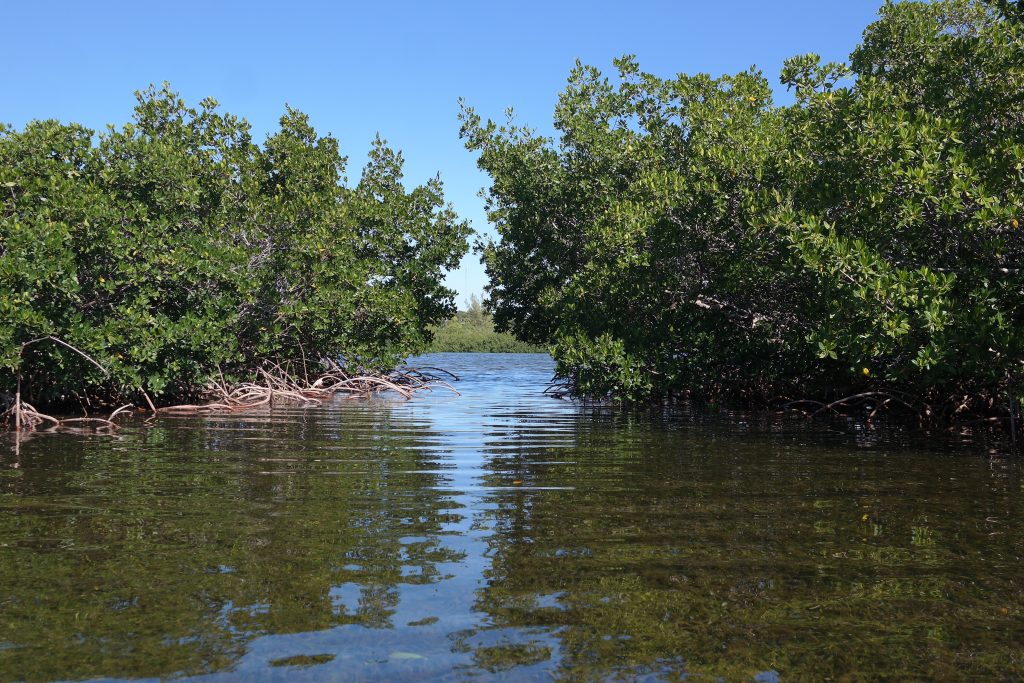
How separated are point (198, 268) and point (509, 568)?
12118 millimetres

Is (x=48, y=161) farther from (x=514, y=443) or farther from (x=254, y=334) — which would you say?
(x=514, y=443)

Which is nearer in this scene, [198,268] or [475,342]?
[198,268]

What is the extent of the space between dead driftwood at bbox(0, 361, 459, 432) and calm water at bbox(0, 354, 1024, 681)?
3922mm

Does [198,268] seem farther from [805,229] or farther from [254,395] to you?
[805,229]

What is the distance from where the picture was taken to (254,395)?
62.0ft

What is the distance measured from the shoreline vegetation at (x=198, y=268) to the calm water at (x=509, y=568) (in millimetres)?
4438

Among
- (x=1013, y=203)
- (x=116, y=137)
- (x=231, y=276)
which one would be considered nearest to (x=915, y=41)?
(x=1013, y=203)

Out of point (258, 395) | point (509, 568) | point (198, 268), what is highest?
point (198, 268)

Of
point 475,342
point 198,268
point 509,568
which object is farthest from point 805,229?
point 475,342

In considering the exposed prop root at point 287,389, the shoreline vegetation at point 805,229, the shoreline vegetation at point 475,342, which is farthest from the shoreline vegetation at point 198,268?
the shoreline vegetation at point 475,342

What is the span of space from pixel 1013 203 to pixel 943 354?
1.86 meters

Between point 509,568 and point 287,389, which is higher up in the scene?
point 287,389

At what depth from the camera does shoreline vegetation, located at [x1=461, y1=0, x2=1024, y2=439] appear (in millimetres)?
10445

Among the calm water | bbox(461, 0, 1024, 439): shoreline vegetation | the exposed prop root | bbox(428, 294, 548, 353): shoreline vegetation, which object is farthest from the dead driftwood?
bbox(428, 294, 548, 353): shoreline vegetation
